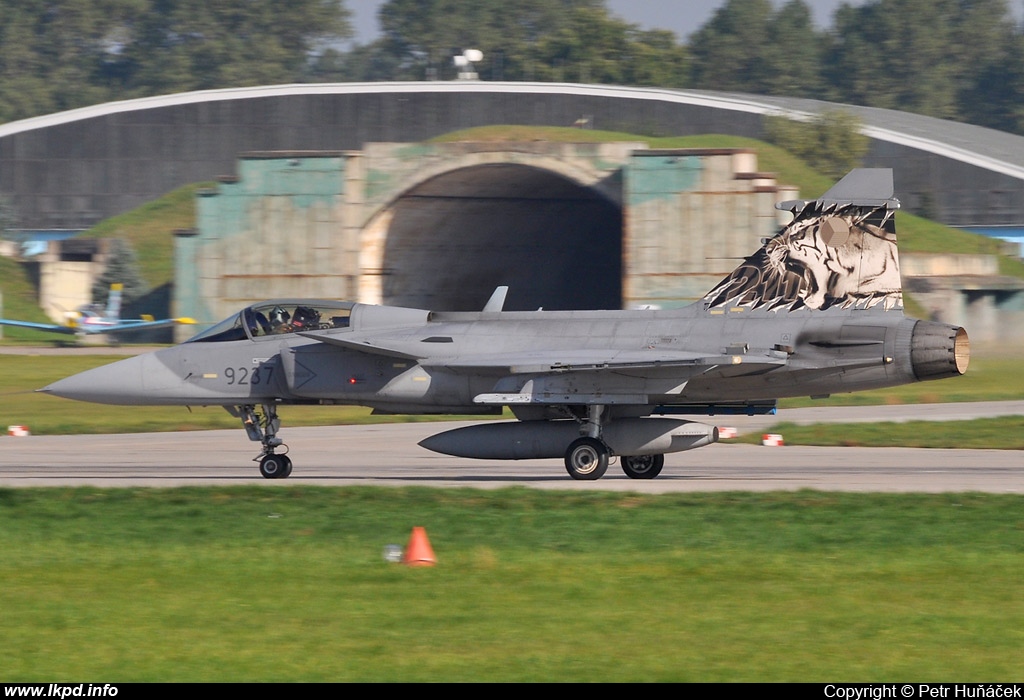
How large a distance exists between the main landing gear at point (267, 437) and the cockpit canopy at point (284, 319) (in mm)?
1115

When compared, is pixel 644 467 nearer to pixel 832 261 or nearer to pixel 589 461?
pixel 589 461

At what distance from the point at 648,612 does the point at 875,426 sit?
740 inches

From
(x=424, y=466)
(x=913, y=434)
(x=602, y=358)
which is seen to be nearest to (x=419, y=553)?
(x=602, y=358)

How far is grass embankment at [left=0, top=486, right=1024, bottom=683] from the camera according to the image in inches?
328

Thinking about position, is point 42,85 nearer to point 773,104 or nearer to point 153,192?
point 153,192

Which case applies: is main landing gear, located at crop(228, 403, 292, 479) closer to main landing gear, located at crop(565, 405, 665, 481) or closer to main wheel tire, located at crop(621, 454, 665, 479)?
main landing gear, located at crop(565, 405, 665, 481)

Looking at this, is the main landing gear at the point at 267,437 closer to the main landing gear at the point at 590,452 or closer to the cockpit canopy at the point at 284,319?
the cockpit canopy at the point at 284,319

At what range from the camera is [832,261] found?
18828 mm

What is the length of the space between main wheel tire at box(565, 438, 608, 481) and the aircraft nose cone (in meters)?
6.63

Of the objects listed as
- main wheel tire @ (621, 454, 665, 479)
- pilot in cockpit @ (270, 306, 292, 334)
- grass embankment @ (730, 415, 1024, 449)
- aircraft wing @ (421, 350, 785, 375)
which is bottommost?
grass embankment @ (730, 415, 1024, 449)

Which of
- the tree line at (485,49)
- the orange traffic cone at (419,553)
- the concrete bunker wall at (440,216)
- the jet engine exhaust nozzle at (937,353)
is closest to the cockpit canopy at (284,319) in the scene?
the orange traffic cone at (419,553)

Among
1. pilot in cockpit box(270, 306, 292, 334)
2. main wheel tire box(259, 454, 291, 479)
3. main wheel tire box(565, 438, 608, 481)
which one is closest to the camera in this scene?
main wheel tire box(565, 438, 608, 481)

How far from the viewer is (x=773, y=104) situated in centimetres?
7769

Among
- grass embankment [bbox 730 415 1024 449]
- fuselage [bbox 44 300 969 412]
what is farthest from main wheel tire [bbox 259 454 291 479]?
grass embankment [bbox 730 415 1024 449]
